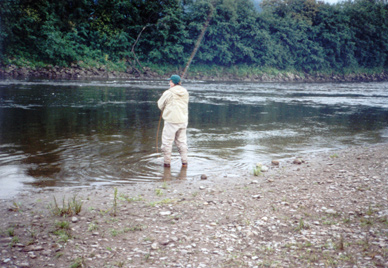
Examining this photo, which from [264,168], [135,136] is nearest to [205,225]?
[264,168]

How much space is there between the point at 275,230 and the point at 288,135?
8.73 metres

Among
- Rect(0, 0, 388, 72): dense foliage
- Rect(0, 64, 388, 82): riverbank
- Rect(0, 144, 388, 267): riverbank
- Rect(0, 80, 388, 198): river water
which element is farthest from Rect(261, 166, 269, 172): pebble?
Rect(0, 0, 388, 72): dense foliage

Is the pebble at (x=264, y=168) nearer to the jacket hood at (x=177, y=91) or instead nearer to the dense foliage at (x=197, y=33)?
the jacket hood at (x=177, y=91)

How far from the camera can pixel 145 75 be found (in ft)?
144

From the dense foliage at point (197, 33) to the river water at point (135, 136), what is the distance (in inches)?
706

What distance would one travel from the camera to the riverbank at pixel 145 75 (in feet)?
110

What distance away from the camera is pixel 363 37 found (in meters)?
71.6

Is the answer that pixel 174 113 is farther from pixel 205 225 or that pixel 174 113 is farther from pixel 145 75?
pixel 145 75

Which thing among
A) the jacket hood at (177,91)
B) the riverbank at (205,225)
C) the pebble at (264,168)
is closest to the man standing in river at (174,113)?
the jacket hood at (177,91)

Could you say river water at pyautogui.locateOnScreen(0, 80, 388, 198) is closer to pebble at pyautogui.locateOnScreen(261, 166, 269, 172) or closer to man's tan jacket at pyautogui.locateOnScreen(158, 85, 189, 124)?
pebble at pyautogui.locateOnScreen(261, 166, 269, 172)

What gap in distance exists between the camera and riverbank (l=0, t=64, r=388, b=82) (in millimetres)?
33531

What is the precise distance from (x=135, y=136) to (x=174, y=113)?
384cm

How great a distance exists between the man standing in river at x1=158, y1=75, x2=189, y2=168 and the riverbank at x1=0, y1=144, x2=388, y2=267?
1422mm

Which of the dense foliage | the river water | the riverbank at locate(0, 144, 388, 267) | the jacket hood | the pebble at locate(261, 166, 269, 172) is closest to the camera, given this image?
the riverbank at locate(0, 144, 388, 267)
